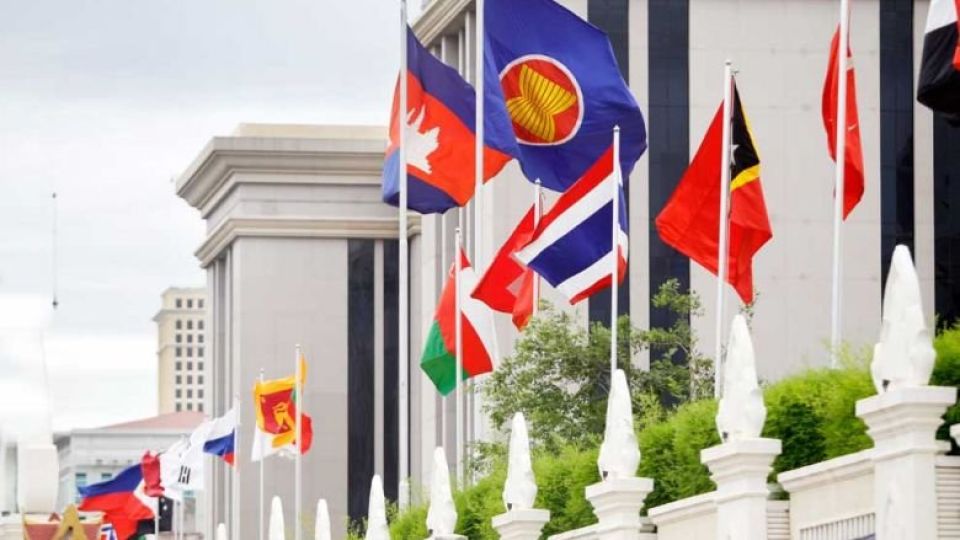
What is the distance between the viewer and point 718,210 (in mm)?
37219

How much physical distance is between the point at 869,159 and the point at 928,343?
51.8 m

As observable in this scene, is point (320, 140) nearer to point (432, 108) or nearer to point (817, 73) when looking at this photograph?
point (817, 73)

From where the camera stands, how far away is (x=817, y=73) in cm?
7206

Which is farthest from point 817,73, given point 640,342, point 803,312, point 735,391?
point 735,391

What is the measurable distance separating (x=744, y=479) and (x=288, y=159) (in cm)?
7599

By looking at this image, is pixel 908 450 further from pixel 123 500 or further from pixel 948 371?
pixel 123 500

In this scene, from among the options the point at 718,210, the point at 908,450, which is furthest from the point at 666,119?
the point at 908,450

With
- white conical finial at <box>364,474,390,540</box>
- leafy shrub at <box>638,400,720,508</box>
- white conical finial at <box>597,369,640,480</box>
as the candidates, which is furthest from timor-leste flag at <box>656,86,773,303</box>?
white conical finial at <box>597,369,640,480</box>

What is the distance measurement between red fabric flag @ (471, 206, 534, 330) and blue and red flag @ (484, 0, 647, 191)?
262 centimetres

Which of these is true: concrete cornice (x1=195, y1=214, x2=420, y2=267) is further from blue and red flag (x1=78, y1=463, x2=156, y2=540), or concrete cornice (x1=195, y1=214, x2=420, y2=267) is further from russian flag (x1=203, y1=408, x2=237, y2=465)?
russian flag (x1=203, y1=408, x2=237, y2=465)

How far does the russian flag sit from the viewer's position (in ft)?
225

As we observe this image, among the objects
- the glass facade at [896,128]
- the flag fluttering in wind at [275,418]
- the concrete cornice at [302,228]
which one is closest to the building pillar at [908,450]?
the flag fluttering in wind at [275,418]

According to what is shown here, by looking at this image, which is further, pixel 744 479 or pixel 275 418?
pixel 275 418

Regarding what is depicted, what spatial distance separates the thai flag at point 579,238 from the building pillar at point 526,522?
5580 mm
